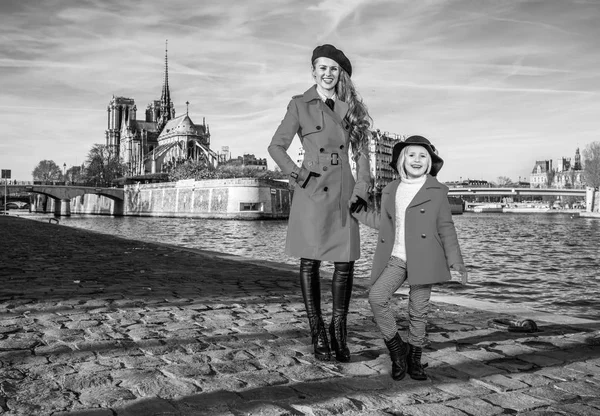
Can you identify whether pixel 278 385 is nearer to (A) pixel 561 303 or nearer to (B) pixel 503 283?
(A) pixel 561 303

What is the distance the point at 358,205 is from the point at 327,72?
104 cm

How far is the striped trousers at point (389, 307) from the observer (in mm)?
3811

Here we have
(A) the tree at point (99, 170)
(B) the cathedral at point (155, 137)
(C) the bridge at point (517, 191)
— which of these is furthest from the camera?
(B) the cathedral at point (155, 137)

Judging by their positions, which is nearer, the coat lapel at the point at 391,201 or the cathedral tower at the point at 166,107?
the coat lapel at the point at 391,201

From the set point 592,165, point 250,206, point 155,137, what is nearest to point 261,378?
point 250,206

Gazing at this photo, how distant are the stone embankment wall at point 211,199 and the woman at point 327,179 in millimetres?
64136

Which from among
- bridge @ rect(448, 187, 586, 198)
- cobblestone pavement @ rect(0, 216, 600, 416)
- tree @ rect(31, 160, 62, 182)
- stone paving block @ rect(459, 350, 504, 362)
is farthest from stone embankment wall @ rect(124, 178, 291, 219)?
tree @ rect(31, 160, 62, 182)

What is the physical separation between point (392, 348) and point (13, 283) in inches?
234

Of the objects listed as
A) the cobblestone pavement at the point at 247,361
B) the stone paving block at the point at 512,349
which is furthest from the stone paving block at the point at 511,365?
the stone paving block at the point at 512,349

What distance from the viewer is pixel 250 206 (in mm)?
69750

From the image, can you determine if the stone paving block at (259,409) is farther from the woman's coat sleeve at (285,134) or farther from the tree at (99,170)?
the tree at (99,170)

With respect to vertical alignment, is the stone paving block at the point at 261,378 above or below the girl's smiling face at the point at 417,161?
below

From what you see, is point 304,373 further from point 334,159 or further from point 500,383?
point 334,159

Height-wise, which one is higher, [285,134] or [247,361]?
[285,134]
